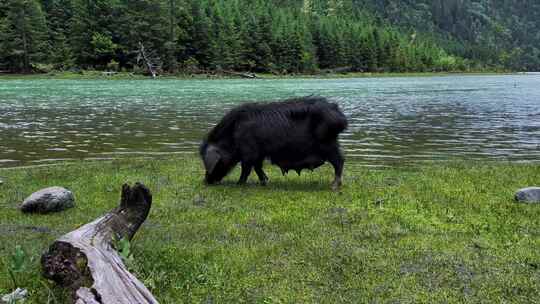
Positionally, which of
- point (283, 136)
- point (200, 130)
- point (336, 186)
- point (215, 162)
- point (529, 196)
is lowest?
point (200, 130)

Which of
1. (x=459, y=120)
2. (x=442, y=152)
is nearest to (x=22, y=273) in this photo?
(x=442, y=152)

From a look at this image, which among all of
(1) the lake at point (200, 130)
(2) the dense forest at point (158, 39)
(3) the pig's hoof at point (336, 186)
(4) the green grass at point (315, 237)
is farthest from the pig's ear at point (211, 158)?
(2) the dense forest at point (158, 39)

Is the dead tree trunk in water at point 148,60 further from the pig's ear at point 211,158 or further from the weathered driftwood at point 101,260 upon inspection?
the weathered driftwood at point 101,260

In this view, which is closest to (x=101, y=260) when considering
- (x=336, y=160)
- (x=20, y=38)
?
(x=336, y=160)

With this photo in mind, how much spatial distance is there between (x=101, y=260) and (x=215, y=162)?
645cm

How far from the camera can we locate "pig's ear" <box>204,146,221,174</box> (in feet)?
38.5

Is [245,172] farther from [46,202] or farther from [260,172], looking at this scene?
[46,202]

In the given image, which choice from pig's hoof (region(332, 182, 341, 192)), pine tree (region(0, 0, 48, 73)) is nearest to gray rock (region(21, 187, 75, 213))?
pig's hoof (region(332, 182, 341, 192))

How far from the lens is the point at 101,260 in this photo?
5.36 m

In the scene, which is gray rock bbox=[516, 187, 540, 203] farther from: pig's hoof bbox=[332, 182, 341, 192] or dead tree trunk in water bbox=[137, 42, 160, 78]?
dead tree trunk in water bbox=[137, 42, 160, 78]

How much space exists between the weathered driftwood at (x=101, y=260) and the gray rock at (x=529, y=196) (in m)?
6.47

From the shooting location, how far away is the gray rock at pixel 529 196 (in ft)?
31.1

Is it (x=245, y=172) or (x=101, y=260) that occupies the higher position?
(x=101, y=260)

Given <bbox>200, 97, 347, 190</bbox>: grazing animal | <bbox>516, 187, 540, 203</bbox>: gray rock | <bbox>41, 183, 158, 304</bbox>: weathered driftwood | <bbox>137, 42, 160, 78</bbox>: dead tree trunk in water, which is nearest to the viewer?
<bbox>41, 183, 158, 304</bbox>: weathered driftwood
